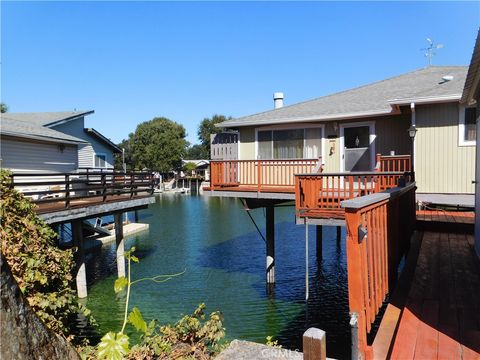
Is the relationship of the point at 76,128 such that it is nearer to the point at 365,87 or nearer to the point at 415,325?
the point at 365,87

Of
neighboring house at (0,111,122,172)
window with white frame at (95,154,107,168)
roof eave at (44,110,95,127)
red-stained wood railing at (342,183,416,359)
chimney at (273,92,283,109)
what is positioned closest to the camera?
red-stained wood railing at (342,183,416,359)

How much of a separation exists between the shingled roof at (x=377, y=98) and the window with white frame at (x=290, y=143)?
1.88 feet

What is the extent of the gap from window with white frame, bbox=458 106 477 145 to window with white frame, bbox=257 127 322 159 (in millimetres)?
4653

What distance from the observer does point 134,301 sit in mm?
12273

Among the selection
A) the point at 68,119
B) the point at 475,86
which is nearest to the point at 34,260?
the point at 475,86

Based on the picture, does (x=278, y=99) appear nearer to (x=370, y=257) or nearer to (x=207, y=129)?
(x=370, y=257)

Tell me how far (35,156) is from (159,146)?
5415cm

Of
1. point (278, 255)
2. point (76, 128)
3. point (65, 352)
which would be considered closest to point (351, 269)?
point (65, 352)

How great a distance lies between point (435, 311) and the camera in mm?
4121

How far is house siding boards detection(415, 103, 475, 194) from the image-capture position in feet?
36.2

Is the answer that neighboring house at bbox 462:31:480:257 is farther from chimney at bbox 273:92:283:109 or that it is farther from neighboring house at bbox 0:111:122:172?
neighboring house at bbox 0:111:122:172

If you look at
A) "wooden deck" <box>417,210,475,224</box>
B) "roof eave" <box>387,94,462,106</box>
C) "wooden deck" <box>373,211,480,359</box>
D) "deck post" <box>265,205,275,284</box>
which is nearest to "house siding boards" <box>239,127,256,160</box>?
"deck post" <box>265,205,275,284</box>

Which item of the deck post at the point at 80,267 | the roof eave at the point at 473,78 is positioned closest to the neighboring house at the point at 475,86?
the roof eave at the point at 473,78

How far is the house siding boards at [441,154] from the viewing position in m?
11.0
